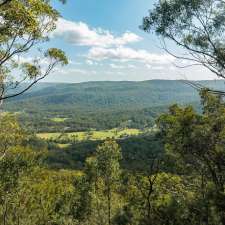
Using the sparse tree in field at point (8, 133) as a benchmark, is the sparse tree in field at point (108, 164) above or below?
below

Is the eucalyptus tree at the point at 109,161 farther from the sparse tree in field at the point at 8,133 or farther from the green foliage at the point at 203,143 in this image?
the sparse tree in field at the point at 8,133

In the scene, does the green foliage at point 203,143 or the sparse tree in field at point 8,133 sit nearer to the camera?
the green foliage at point 203,143

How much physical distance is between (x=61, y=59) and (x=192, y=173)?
1118 centimetres

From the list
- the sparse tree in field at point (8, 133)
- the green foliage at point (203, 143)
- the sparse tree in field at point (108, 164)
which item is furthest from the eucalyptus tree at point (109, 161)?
the sparse tree in field at point (8, 133)

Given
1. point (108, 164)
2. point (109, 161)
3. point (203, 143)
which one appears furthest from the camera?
point (108, 164)

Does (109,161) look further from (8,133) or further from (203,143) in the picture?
(203,143)

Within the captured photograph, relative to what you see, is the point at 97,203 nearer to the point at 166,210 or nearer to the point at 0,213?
the point at 0,213

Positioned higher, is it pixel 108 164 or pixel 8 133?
pixel 8 133

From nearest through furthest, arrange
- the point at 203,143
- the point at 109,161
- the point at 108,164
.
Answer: the point at 203,143 < the point at 109,161 < the point at 108,164

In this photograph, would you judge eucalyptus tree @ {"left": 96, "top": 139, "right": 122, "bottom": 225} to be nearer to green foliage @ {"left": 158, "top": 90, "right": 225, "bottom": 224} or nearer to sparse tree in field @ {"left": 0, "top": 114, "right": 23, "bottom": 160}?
green foliage @ {"left": 158, "top": 90, "right": 225, "bottom": 224}

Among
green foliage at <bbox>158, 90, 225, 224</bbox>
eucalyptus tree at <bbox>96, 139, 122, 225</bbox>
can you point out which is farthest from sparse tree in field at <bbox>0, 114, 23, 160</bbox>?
eucalyptus tree at <bbox>96, 139, 122, 225</bbox>

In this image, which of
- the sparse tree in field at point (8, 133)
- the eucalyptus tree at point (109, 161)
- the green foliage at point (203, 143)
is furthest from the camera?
the eucalyptus tree at point (109, 161)

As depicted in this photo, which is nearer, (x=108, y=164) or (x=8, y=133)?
Result: (x=8, y=133)

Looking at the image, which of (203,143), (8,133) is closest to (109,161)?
(8,133)
